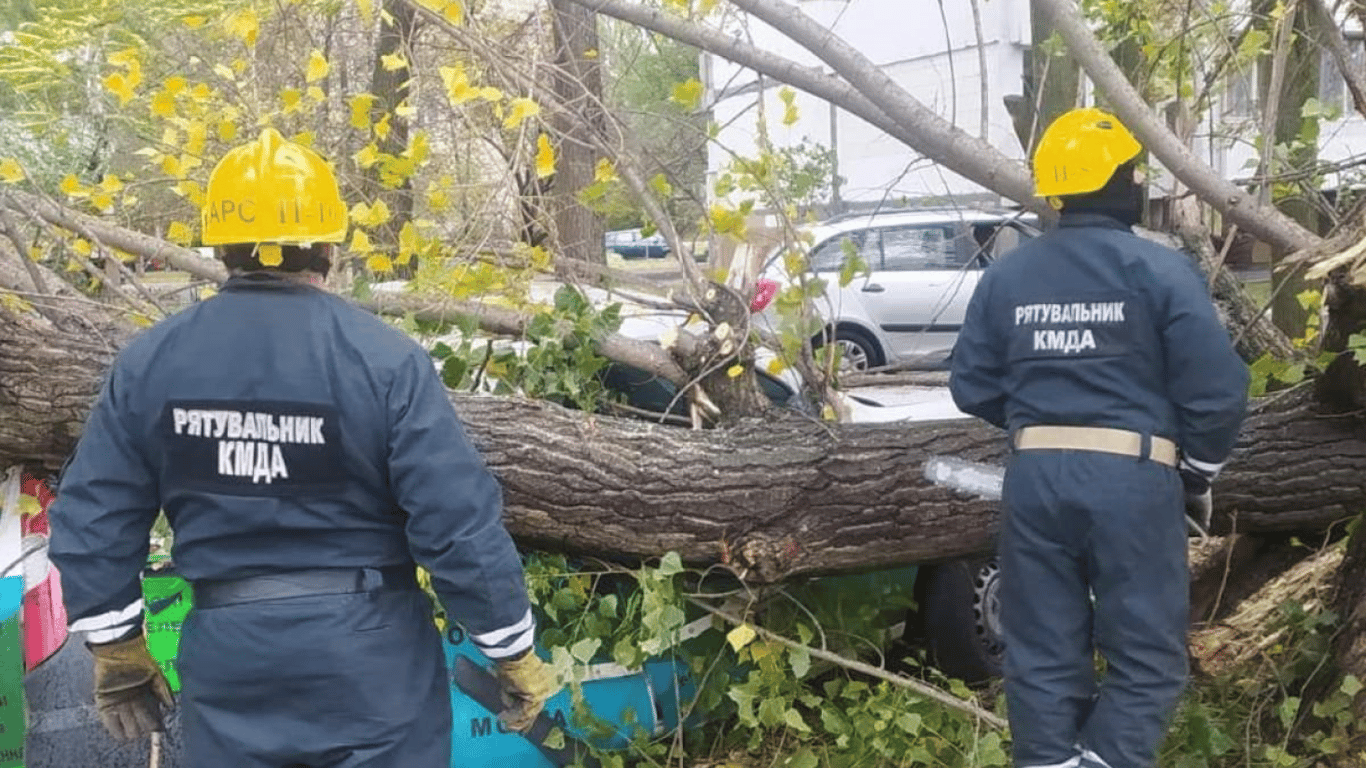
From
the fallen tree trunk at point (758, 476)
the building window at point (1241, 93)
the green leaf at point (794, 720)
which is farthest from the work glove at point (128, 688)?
the building window at point (1241, 93)

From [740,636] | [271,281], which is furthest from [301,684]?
[740,636]

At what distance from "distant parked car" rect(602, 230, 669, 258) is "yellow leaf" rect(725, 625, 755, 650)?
5.26 ft

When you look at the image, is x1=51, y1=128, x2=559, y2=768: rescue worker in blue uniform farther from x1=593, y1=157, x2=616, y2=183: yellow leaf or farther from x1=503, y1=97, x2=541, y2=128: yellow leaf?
x1=593, y1=157, x2=616, y2=183: yellow leaf

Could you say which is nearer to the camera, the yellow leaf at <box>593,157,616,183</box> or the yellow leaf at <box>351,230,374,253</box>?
the yellow leaf at <box>351,230,374,253</box>

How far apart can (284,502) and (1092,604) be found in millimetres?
2052

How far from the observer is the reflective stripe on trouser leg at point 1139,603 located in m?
3.20

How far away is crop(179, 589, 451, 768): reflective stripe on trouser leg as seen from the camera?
2592 mm

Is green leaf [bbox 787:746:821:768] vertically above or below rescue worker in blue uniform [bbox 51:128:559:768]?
below

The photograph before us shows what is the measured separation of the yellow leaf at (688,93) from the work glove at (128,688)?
2376 mm

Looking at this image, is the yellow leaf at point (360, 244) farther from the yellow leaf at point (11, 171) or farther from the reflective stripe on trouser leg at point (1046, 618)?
the reflective stripe on trouser leg at point (1046, 618)

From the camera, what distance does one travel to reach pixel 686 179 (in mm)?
5152

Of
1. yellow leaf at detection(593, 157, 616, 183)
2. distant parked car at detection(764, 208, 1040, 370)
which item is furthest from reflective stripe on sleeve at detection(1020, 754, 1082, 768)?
distant parked car at detection(764, 208, 1040, 370)

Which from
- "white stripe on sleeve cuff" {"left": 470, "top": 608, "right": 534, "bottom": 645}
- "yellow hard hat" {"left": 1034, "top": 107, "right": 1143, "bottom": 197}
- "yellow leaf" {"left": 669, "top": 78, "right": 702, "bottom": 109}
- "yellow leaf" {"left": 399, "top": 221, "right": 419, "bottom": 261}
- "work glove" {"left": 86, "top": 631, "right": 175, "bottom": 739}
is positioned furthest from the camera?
"yellow leaf" {"left": 399, "top": 221, "right": 419, "bottom": 261}

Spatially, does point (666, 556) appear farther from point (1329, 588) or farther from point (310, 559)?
point (1329, 588)
